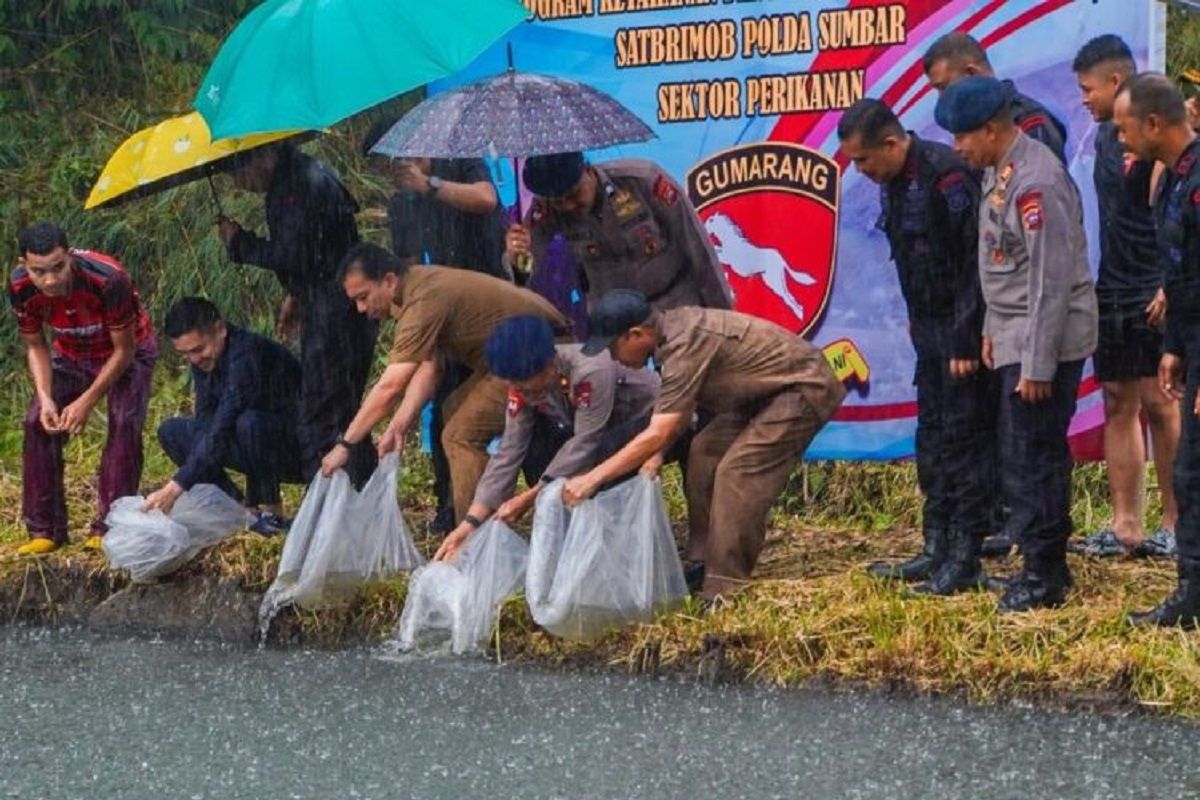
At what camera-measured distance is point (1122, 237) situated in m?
8.18

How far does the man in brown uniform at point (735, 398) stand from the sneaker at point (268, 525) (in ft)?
6.23

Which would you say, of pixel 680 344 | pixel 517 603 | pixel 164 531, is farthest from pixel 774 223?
pixel 164 531

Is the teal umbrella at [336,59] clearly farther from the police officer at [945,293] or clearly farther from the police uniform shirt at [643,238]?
the police officer at [945,293]

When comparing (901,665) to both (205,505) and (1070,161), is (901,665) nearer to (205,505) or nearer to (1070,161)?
(1070,161)

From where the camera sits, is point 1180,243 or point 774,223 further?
point 774,223

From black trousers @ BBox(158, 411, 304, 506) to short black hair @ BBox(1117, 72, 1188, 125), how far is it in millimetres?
3885

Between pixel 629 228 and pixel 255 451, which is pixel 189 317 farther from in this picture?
pixel 629 228

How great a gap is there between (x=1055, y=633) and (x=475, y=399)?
8.66 ft

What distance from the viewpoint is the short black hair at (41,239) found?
29.7 feet

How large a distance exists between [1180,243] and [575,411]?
2263mm

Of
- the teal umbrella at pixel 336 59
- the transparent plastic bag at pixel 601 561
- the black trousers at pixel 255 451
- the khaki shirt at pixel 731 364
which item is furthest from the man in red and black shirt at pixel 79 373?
the khaki shirt at pixel 731 364

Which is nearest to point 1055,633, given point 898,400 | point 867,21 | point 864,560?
point 864,560

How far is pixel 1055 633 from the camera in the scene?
7145 mm

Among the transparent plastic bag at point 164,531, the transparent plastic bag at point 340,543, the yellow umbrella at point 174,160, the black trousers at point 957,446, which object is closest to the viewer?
the black trousers at point 957,446
